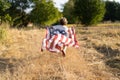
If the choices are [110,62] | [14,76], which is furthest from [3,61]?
[110,62]

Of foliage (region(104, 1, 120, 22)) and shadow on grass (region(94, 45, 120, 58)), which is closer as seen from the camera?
shadow on grass (region(94, 45, 120, 58))

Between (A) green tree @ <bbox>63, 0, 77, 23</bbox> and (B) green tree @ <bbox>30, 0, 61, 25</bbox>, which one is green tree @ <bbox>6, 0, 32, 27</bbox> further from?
(A) green tree @ <bbox>63, 0, 77, 23</bbox>

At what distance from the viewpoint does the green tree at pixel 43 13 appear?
3781cm

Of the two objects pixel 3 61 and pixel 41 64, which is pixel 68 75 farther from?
pixel 3 61

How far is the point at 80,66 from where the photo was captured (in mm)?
7363

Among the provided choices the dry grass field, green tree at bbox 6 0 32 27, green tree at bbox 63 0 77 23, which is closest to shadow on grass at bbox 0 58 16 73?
the dry grass field

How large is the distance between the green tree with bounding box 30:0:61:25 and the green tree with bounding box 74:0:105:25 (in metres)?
3.12

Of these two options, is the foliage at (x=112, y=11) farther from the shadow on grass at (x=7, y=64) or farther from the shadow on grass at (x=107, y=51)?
the shadow on grass at (x=7, y=64)

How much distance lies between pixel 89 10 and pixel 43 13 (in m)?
5.90

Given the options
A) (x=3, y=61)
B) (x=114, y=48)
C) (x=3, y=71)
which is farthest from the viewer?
(x=114, y=48)

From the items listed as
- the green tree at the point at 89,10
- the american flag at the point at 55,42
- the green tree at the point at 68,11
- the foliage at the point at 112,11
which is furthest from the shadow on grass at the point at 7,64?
the foliage at the point at 112,11

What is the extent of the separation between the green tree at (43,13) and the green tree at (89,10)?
10.2 feet

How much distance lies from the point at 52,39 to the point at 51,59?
2.07ft

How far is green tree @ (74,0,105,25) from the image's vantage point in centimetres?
3828
